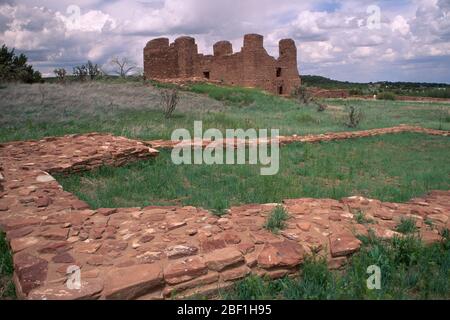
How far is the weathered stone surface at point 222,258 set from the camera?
2729mm

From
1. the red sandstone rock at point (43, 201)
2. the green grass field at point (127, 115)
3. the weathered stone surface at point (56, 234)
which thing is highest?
the green grass field at point (127, 115)

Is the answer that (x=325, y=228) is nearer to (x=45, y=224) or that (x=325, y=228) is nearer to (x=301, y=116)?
(x=45, y=224)

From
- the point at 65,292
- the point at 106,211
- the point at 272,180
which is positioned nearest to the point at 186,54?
the point at 272,180

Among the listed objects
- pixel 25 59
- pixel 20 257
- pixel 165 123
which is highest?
A: pixel 25 59

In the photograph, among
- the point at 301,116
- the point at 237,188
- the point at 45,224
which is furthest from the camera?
the point at 301,116

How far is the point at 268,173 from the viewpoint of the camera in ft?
21.3

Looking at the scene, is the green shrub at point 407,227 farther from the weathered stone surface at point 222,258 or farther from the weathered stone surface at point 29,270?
the weathered stone surface at point 29,270

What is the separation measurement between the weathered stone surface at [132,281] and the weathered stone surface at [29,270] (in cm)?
47

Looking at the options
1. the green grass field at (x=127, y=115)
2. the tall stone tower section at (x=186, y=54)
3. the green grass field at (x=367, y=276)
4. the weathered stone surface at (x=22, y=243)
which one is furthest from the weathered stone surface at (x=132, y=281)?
the tall stone tower section at (x=186, y=54)

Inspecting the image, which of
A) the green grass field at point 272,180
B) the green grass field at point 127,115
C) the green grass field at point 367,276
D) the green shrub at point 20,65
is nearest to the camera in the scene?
the green grass field at point 367,276

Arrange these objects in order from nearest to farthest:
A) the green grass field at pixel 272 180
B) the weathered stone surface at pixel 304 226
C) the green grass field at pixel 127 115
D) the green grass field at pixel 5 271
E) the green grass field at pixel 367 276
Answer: the green grass field at pixel 367 276
the green grass field at pixel 5 271
the weathered stone surface at pixel 304 226
the green grass field at pixel 272 180
the green grass field at pixel 127 115

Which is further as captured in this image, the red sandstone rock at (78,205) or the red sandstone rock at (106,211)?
the red sandstone rock at (78,205)
